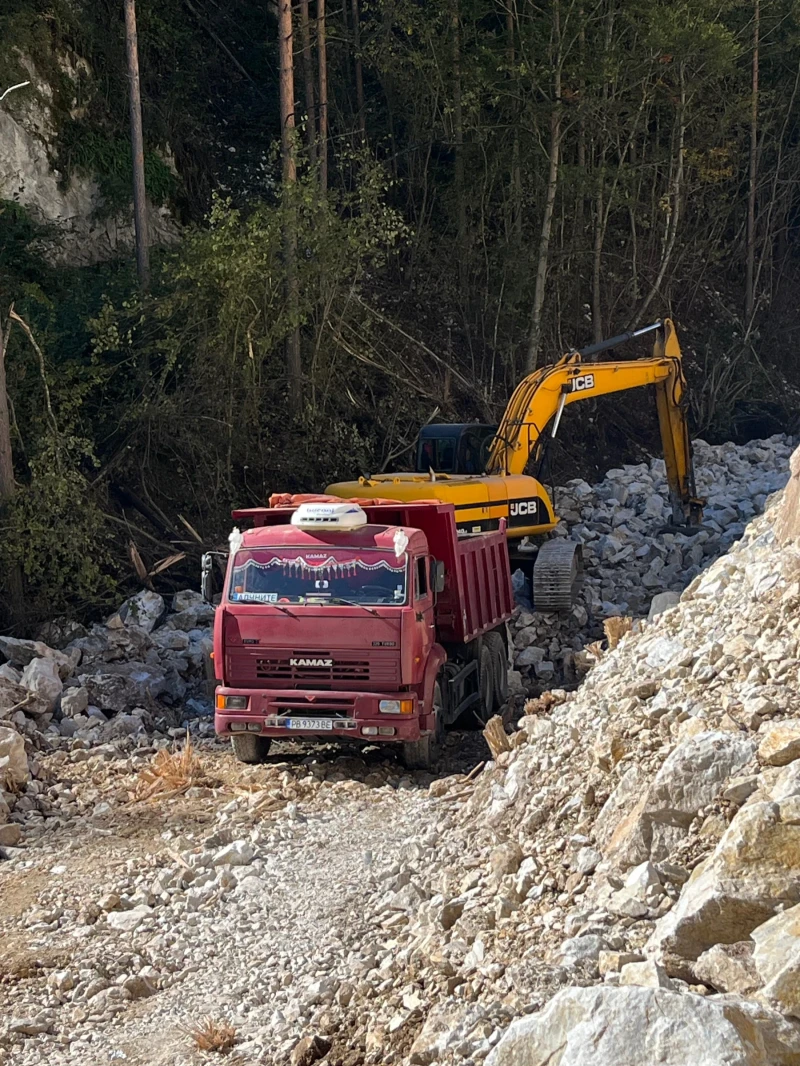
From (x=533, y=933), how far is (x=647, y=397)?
26609 millimetres

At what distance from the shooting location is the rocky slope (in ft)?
16.9

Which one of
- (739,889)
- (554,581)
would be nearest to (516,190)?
(554,581)

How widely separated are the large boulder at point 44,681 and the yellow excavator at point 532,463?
172 inches

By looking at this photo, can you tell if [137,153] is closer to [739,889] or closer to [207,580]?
[207,580]

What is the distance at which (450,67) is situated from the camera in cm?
2750

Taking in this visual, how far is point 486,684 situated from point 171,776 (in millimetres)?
4146

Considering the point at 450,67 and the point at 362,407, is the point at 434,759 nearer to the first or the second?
the point at 362,407

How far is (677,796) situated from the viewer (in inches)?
248

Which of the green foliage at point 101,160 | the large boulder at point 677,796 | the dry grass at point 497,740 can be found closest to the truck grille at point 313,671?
the dry grass at point 497,740

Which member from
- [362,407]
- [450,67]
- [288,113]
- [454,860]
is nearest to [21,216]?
[288,113]

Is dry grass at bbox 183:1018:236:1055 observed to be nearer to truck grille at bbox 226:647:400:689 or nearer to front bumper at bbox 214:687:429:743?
front bumper at bbox 214:687:429:743

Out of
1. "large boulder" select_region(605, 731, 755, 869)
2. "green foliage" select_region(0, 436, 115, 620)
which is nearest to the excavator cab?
"green foliage" select_region(0, 436, 115, 620)

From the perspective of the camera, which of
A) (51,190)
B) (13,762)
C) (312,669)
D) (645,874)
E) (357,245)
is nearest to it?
(645,874)

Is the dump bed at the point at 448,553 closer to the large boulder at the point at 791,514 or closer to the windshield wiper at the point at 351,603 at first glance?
the windshield wiper at the point at 351,603
